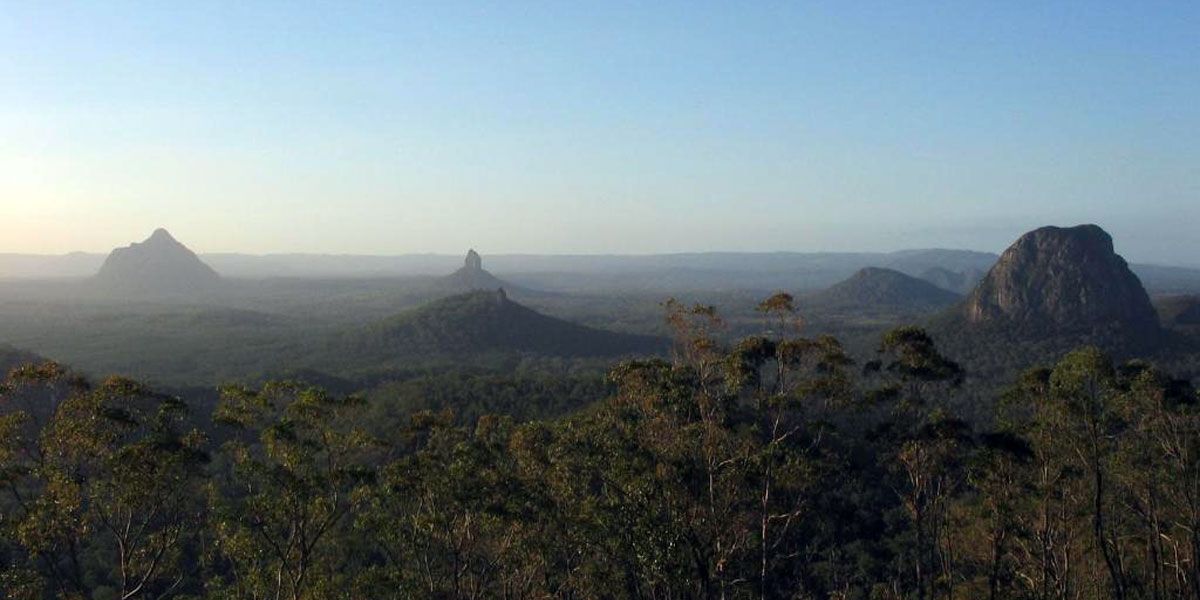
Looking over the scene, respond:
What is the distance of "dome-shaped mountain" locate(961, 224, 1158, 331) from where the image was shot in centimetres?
12838

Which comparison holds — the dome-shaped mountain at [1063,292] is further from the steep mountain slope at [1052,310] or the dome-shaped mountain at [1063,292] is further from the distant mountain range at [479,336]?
the distant mountain range at [479,336]

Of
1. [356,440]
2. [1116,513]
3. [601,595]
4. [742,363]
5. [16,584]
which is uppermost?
[742,363]

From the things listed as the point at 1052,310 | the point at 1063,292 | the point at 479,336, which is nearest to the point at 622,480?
the point at 479,336

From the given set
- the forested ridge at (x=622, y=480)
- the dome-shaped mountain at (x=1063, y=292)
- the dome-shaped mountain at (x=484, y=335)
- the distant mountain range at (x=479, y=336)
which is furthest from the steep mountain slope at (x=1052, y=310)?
the forested ridge at (x=622, y=480)

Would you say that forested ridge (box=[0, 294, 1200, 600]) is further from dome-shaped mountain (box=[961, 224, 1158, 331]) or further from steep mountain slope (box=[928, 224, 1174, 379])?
dome-shaped mountain (box=[961, 224, 1158, 331])

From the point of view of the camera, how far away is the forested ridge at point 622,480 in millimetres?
17375

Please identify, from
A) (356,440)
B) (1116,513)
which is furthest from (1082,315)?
(356,440)

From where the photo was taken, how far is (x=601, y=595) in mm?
25406

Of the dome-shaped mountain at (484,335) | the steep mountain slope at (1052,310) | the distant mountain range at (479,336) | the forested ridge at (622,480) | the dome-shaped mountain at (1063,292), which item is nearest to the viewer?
the forested ridge at (622,480)

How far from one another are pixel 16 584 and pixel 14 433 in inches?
131

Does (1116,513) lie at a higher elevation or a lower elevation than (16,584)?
lower

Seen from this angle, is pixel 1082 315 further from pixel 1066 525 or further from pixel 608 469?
pixel 608 469

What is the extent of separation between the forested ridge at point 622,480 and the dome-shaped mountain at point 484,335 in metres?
103

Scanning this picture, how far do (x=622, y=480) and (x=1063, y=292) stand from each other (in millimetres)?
136191
